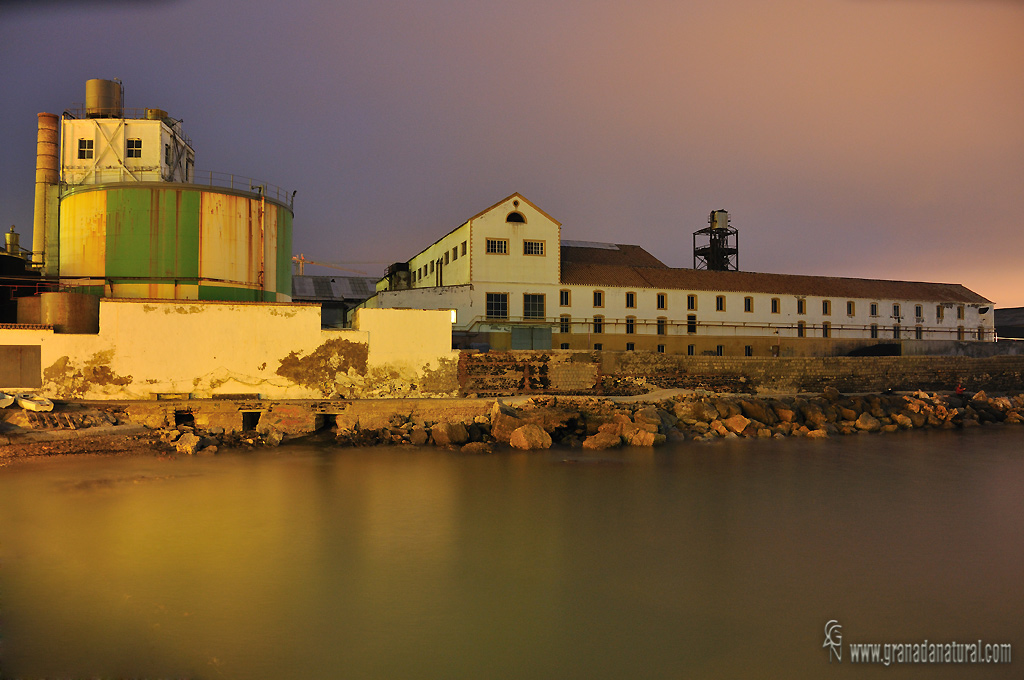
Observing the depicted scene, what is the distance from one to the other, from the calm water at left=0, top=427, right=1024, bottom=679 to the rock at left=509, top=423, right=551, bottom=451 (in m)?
3.04

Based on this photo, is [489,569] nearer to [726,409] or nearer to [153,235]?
[726,409]

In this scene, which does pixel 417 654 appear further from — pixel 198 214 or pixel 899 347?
pixel 899 347

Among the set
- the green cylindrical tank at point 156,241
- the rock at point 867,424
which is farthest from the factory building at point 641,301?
the rock at point 867,424

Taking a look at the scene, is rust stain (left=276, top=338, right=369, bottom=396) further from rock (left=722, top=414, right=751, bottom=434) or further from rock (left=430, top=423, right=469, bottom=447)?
rock (left=722, top=414, right=751, bottom=434)

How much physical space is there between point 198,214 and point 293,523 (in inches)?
707

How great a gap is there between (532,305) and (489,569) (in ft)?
87.4

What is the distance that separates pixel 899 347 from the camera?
41.8m

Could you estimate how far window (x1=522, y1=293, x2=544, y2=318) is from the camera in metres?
36.2

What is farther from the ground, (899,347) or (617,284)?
(617,284)

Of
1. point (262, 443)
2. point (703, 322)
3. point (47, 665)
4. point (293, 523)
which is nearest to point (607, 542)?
point (293, 523)

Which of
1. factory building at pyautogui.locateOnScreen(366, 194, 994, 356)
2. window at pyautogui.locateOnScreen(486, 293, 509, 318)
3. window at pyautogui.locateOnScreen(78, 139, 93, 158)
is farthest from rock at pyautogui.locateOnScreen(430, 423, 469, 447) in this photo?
window at pyautogui.locateOnScreen(78, 139, 93, 158)

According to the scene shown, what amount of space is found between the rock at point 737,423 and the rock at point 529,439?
799 centimetres

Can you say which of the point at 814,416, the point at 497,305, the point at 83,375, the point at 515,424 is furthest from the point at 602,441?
the point at 83,375

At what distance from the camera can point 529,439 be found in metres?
21.2
